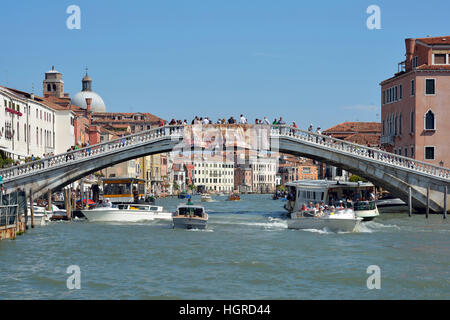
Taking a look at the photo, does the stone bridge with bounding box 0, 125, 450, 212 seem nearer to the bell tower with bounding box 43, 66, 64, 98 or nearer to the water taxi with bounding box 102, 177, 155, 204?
the water taxi with bounding box 102, 177, 155, 204

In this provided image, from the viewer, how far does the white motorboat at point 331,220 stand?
24297 mm

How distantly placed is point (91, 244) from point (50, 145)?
27981 millimetres

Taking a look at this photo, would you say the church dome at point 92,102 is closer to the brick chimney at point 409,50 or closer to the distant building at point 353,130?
the distant building at point 353,130

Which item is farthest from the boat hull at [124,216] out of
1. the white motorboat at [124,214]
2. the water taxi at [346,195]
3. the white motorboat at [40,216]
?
the water taxi at [346,195]

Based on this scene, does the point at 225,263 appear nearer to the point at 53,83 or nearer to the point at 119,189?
the point at 119,189

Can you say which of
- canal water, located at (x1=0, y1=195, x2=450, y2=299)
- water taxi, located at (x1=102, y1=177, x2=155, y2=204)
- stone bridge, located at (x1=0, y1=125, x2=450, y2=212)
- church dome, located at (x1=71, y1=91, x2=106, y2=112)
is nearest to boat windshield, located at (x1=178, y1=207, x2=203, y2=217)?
canal water, located at (x1=0, y1=195, x2=450, y2=299)

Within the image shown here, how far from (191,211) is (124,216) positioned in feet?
12.9

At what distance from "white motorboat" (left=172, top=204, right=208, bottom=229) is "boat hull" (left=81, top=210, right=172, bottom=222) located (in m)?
3.05

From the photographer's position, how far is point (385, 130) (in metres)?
44.6

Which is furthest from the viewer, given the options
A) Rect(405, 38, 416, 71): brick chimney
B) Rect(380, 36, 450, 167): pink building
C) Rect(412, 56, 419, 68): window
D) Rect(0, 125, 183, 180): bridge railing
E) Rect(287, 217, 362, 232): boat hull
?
Rect(405, 38, 416, 71): brick chimney

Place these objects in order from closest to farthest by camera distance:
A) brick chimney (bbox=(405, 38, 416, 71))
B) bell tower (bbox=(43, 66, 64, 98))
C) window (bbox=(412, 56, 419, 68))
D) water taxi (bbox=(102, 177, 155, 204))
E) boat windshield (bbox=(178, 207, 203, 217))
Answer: boat windshield (bbox=(178, 207, 203, 217)) → water taxi (bbox=(102, 177, 155, 204)) → window (bbox=(412, 56, 419, 68)) → brick chimney (bbox=(405, 38, 416, 71)) → bell tower (bbox=(43, 66, 64, 98))

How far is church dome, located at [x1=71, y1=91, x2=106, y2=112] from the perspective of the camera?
101 metres

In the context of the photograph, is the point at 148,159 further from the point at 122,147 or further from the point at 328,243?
the point at 328,243

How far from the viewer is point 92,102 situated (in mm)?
101688
